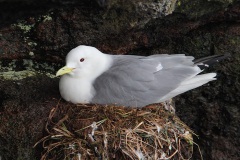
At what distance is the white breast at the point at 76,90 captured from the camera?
2.91 metres

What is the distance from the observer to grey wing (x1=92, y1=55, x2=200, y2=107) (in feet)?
9.55

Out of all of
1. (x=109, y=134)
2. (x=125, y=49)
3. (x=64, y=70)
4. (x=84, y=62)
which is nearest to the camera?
(x=109, y=134)

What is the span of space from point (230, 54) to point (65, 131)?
161 centimetres

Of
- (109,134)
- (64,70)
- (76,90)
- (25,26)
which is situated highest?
(25,26)

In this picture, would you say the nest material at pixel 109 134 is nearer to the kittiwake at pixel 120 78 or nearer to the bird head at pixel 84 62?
the kittiwake at pixel 120 78

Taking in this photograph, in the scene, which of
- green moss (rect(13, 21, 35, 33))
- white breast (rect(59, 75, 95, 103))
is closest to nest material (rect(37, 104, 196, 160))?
white breast (rect(59, 75, 95, 103))

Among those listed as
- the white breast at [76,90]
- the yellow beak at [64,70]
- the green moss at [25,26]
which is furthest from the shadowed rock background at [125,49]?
the yellow beak at [64,70]

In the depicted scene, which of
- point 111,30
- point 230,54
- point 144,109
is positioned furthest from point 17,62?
point 230,54

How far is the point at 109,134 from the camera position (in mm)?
2707

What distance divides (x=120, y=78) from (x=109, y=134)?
0.44 metres

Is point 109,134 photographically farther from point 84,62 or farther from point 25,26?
point 25,26

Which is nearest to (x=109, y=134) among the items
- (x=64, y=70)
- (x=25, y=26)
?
(x=64, y=70)

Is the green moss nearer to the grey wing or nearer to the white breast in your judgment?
the white breast

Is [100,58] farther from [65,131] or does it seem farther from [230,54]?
[230,54]
